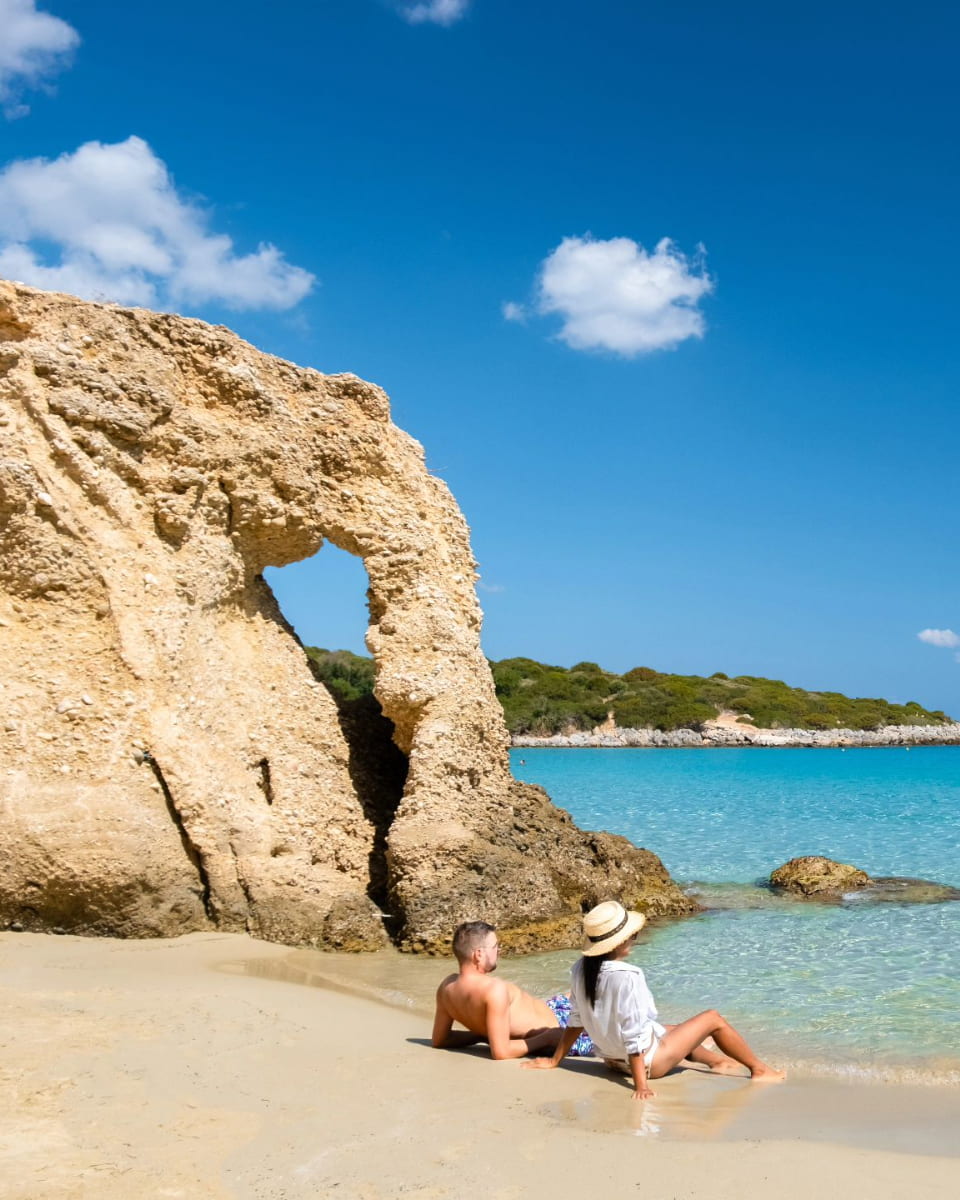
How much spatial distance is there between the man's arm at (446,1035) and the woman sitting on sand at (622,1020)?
46cm

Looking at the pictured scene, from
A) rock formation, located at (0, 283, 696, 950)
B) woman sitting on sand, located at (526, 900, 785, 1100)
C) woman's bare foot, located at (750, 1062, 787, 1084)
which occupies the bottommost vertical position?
woman's bare foot, located at (750, 1062, 787, 1084)

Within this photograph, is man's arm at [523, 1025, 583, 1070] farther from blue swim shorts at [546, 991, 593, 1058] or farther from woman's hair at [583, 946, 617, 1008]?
woman's hair at [583, 946, 617, 1008]

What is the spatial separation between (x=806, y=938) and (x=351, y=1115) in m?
6.19

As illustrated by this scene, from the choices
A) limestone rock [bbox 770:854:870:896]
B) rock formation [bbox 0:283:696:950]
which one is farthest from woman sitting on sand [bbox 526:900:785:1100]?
limestone rock [bbox 770:854:870:896]

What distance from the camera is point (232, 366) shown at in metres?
8.71

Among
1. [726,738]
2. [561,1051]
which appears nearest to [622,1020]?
[561,1051]

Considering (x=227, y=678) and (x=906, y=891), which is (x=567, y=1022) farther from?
(x=906, y=891)

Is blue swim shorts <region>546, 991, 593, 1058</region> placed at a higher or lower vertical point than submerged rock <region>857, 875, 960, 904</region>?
higher

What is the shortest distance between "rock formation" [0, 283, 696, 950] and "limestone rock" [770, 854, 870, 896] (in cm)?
237

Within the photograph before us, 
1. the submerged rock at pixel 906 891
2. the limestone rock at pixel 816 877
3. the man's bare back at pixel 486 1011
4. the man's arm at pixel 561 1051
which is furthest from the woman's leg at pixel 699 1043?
the limestone rock at pixel 816 877

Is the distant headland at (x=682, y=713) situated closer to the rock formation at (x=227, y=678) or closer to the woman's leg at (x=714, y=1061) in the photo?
the rock formation at (x=227, y=678)

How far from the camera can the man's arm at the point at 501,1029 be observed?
5043mm

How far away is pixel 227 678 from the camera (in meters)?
8.27

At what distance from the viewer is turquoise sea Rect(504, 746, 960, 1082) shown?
620 cm
